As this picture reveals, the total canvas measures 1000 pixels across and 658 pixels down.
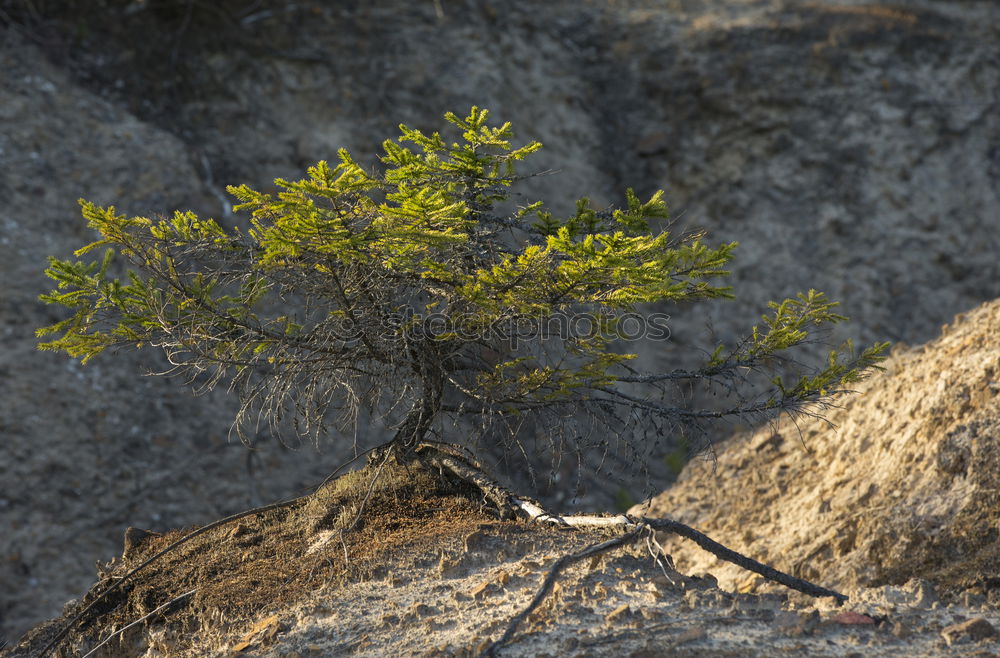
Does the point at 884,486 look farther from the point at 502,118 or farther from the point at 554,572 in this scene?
the point at 502,118

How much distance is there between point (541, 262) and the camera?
415 cm

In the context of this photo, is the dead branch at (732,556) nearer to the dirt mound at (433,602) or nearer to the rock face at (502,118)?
the dirt mound at (433,602)

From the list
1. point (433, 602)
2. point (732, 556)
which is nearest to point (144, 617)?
point (433, 602)

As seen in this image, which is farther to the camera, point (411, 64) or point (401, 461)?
point (411, 64)

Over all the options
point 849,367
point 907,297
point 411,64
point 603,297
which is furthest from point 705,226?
point 603,297

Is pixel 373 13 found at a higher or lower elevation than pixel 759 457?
higher

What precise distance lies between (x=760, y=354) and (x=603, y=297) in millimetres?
1235

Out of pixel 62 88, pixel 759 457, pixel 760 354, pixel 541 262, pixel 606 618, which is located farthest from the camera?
pixel 62 88

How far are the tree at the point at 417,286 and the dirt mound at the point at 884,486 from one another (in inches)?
40.6

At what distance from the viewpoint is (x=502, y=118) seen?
503 inches

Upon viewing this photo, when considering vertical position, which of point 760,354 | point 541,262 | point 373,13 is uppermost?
point 373,13

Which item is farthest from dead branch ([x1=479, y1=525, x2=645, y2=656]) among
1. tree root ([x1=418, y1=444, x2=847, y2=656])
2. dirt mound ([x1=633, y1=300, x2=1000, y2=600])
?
dirt mound ([x1=633, y1=300, x2=1000, y2=600])

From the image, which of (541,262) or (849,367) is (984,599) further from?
(541,262)

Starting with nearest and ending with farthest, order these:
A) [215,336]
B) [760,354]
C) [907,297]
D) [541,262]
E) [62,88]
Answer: [541,262]
[215,336]
[760,354]
[62,88]
[907,297]
